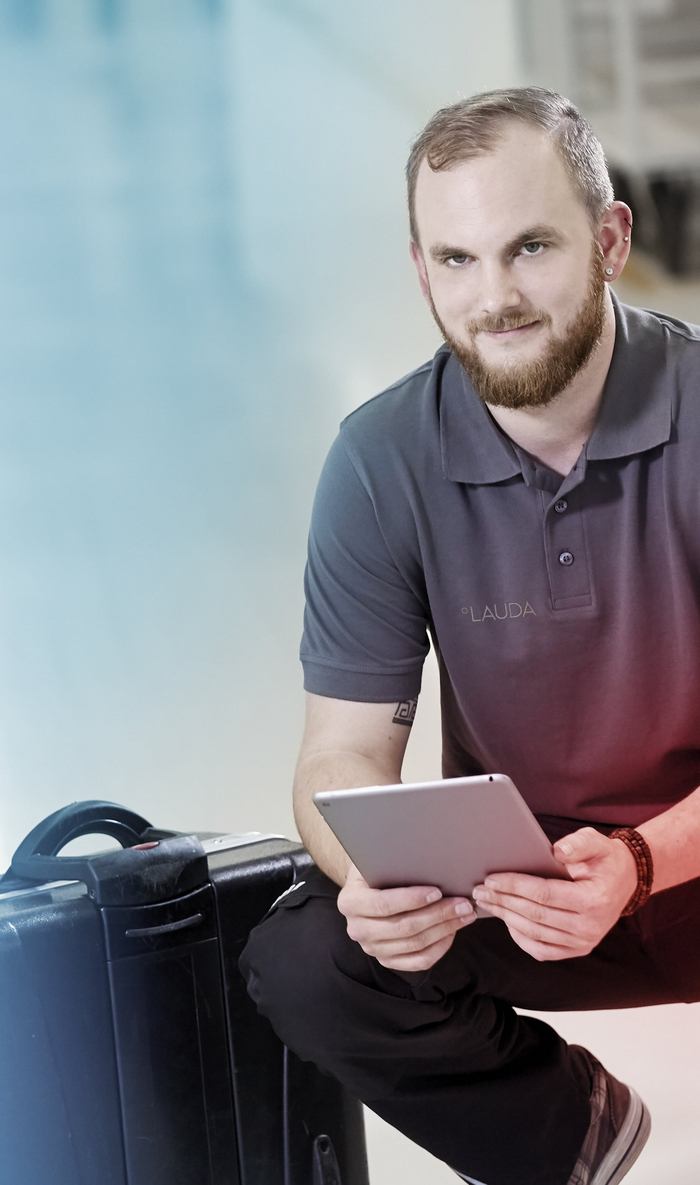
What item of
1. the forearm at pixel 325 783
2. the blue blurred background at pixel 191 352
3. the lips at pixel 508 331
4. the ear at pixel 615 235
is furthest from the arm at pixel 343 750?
the blue blurred background at pixel 191 352

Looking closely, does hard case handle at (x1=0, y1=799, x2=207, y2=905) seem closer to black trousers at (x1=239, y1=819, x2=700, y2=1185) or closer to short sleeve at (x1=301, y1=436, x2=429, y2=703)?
black trousers at (x1=239, y1=819, x2=700, y2=1185)

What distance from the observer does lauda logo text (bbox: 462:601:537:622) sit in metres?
1.11

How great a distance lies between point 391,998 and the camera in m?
0.97

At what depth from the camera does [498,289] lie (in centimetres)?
105

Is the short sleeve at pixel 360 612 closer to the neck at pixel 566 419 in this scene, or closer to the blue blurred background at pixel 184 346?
the neck at pixel 566 419

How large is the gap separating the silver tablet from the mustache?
48 cm

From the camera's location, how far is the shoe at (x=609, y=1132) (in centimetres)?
102

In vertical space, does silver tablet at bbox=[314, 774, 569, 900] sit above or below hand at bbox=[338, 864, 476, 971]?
above

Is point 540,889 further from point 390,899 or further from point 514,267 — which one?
point 514,267

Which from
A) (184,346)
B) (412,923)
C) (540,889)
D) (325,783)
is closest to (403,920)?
(412,923)

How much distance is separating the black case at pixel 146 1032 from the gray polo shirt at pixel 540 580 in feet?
0.78

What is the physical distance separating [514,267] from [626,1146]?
79cm

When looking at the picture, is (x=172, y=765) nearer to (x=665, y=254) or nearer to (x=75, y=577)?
(x=75, y=577)

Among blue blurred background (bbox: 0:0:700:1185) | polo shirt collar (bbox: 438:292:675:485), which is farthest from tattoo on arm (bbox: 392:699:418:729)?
blue blurred background (bbox: 0:0:700:1185)
